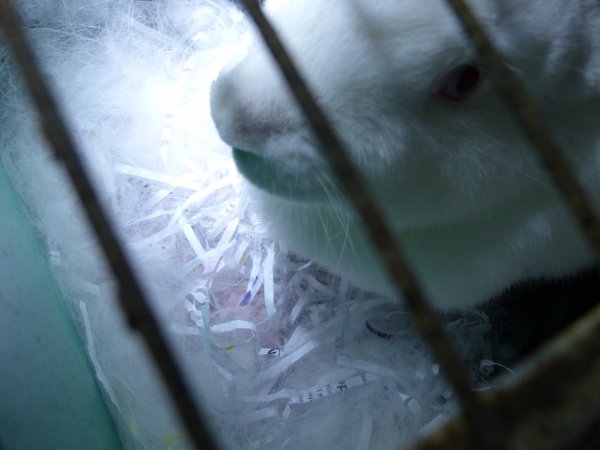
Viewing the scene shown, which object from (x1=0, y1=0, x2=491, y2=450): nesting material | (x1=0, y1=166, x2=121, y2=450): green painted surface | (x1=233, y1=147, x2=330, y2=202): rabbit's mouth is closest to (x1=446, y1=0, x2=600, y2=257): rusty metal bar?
(x1=233, y1=147, x2=330, y2=202): rabbit's mouth

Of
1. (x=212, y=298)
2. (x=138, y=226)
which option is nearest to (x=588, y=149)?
(x=212, y=298)

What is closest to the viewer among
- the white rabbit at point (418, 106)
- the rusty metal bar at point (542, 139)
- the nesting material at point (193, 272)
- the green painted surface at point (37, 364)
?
the rusty metal bar at point (542, 139)

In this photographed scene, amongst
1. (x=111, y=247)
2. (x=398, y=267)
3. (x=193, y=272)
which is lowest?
(x=193, y=272)

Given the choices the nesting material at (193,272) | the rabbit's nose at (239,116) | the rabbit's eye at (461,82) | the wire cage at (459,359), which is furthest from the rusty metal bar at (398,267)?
the nesting material at (193,272)

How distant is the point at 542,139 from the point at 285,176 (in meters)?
0.35

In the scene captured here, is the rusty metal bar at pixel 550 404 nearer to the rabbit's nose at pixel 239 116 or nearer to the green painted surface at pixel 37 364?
the rabbit's nose at pixel 239 116

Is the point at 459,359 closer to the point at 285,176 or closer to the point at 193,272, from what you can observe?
the point at 285,176

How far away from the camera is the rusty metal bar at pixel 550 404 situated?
0.51 m

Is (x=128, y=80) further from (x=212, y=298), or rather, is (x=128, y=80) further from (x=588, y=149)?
(x=588, y=149)

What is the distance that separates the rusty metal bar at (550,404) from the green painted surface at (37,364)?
1014 mm

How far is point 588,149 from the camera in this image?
1.09 meters

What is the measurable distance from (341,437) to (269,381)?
0.70 ft

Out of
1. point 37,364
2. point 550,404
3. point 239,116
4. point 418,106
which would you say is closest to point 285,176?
point 239,116

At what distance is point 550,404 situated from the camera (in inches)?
20.5
